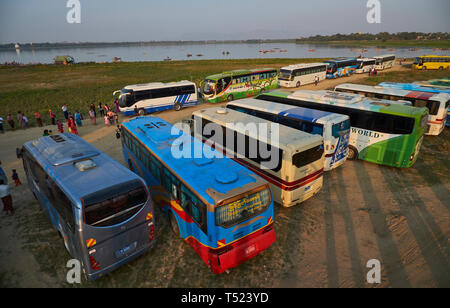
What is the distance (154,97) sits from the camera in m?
22.1

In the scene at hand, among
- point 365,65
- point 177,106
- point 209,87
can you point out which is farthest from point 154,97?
point 365,65

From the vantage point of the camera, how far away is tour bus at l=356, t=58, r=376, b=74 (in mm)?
41938

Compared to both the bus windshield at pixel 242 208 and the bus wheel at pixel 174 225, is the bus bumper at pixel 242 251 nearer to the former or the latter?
the bus windshield at pixel 242 208

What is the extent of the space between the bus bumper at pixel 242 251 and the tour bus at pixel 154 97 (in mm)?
17676

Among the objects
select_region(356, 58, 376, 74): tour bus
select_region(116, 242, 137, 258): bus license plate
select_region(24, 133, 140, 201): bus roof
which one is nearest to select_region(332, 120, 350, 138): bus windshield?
select_region(24, 133, 140, 201): bus roof

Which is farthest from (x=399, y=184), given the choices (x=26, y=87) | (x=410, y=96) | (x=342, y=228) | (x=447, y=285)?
(x=26, y=87)

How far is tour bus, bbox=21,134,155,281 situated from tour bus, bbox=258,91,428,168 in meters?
10.8

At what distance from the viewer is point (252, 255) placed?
22.3 ft

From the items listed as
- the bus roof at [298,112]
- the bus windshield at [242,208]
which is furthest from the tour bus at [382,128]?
the bus windshield at [242,208]

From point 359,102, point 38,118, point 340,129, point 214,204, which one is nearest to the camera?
point 214,204

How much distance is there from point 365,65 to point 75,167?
47865mm

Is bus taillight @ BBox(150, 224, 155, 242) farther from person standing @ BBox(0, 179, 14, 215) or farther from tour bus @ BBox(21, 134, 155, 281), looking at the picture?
person standing @ BBox(0, 179, 14, 215)

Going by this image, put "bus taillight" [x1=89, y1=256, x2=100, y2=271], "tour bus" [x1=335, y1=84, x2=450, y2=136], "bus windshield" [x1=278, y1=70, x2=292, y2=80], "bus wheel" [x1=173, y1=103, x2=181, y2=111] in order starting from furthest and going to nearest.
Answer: "bus windshield" [x1=278, y1=70, x2=292, y2=80] → "bus wheel" [x1=173, y1=103, x2=181, y2=111] → "tour bus" [x1=335, y1=84, x2=450, y2=136] → "bus taillight" [x1=89, y1=256, x2=100, y2=271]

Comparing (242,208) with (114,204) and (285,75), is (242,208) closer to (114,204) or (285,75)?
(114,204)
